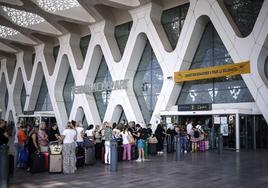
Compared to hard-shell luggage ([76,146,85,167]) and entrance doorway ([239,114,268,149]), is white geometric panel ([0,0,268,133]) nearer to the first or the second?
entrance doorway ([239,114,268,149])

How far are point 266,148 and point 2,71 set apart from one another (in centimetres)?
3844

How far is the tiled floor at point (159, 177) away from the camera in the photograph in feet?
27.6

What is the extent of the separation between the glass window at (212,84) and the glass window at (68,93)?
14.6 metres

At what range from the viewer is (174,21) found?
24719 millimetres

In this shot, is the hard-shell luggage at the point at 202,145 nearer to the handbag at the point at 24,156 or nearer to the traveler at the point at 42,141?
the traveler at the point at 42,141

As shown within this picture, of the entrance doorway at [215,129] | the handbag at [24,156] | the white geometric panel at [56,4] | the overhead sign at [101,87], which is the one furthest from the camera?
the white geometric panel at [56,4]

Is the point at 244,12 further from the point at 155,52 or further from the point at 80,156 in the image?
the point at 80,156

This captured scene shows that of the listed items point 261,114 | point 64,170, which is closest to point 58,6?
point 261,114

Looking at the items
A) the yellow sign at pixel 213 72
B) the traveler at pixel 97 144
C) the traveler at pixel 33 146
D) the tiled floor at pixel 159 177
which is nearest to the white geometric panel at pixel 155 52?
the yellow sign at pixel 213 72

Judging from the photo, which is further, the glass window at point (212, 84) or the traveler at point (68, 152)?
the glass window at point (212, 84)

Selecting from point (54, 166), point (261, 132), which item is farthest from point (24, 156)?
point (261, 132)

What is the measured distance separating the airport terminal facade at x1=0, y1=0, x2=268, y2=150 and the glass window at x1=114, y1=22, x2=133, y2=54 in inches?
3.6

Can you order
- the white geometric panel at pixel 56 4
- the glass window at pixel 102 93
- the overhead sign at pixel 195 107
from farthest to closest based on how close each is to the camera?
1. the glass window at pixel 102 93
2. the white geometric panel at pixel 56 4
3. the overhead sign at pixel 195 107

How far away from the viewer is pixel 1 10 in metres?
33.2
